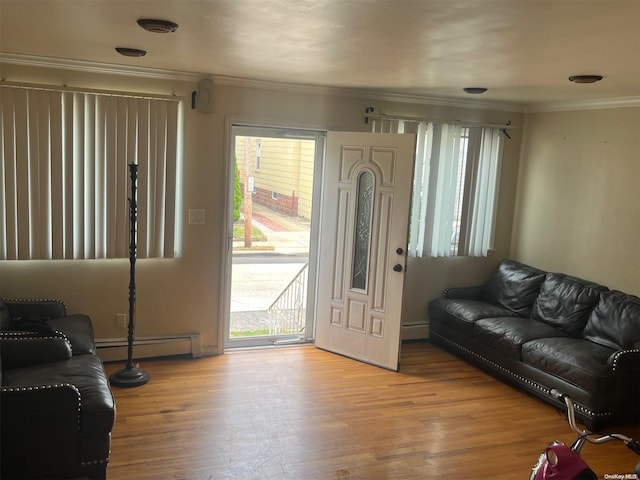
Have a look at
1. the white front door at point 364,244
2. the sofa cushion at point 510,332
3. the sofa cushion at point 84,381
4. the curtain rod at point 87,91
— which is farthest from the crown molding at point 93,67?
the sofa cushion at point 510,332

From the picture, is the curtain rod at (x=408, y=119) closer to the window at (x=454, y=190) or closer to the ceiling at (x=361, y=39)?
the window at (x=454, y=190)

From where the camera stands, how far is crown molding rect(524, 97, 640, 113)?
4.50 meters

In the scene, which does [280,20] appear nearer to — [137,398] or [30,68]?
[30,68]

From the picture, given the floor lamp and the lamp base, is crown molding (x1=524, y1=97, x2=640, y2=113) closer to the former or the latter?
the floor lamp

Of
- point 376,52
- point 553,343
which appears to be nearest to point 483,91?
point 376,52

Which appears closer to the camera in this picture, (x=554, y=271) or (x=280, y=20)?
(x=280, y=20)

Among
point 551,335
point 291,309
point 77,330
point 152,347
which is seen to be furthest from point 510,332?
point 77,330

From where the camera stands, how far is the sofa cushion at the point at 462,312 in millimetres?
4969

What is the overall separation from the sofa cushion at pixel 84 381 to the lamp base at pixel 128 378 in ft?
2.23

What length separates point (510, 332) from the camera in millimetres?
4523

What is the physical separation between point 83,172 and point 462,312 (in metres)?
3.40

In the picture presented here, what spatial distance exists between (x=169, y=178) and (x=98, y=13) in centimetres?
203

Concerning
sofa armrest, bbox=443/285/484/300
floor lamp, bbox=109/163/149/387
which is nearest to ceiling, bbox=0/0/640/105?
floor lamp, bbox=109/163/149/387

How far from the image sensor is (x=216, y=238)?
4.75 meters
